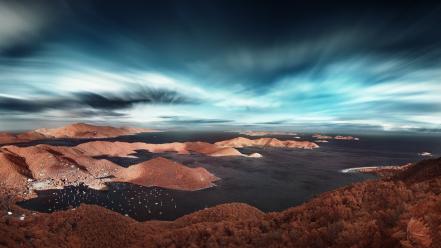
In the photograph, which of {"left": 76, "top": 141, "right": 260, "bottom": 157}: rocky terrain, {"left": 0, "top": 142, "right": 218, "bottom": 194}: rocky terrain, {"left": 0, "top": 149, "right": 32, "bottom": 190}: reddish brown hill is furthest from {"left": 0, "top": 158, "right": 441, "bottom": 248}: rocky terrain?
{"left": 76, "top": 141, "right": 260, "bottom": 157}: rocky terrain

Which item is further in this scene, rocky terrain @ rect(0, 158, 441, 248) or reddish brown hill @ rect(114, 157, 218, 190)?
reddish brown hill @ rect(114, 157, 218, 190)

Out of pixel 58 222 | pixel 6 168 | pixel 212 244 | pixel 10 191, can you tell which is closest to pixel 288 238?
pixel 212 244

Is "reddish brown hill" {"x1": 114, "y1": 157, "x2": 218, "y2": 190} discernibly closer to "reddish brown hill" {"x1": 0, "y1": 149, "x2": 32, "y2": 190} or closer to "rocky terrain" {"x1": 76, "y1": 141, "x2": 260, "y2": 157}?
"reddish brown hill" {"x1": 0, "y1": 149, "x2": 32, "y2": 190}

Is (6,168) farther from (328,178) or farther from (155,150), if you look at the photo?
(155,150)

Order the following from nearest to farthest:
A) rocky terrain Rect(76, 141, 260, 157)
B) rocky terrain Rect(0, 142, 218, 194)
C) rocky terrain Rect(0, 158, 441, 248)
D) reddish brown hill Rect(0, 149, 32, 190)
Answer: rocky terrain Rect(0, 158, 441, 248)
reddish brown hill Rect(0, 149, 32, 190)
rocky terrain Rect(0, 142, 218, 194)
rocky terrain Rect(76, 141, 260, 157)

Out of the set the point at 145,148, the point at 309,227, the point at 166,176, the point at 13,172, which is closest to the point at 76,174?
the point at 13,172

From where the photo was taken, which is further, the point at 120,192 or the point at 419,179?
the point at 120,192
